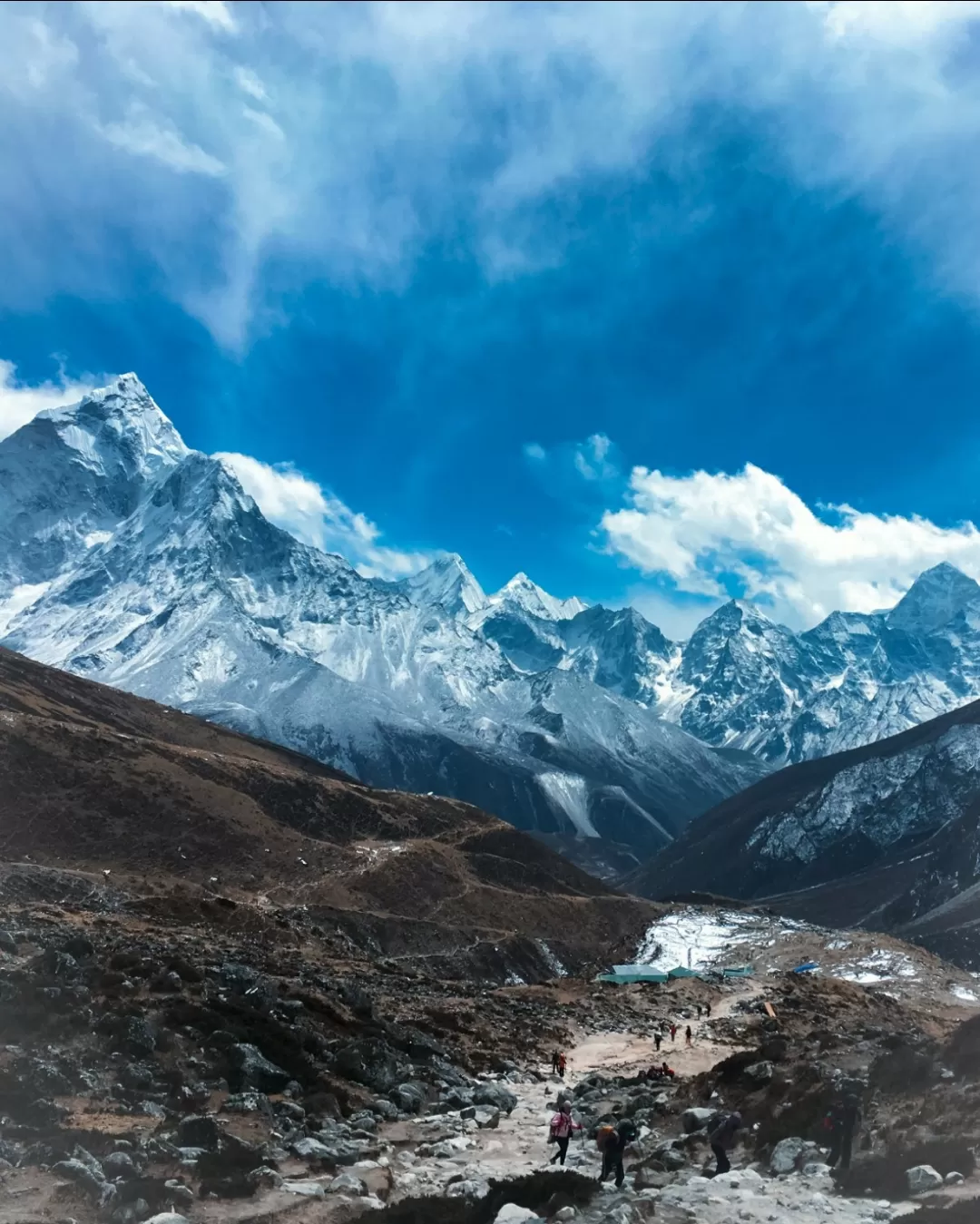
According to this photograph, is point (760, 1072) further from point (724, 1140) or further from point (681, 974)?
point (681, 974)

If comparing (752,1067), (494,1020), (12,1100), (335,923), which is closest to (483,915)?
(335,923)

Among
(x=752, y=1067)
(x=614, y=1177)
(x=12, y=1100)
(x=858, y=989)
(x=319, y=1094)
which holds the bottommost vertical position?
(x=12, y=1100)

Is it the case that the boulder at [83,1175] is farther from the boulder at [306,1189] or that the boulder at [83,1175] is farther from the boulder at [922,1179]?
the boulder at [922,1179]

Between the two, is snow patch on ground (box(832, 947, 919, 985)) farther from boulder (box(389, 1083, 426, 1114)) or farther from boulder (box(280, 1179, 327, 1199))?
boulder (box(280, 1179, 327, 1199))

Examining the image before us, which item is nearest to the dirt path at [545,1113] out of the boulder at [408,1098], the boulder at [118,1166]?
the boulder at [408,1098]

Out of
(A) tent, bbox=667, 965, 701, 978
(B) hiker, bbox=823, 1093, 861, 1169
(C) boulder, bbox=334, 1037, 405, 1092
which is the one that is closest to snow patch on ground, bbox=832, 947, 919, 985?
(A) tent, bbox=667, 965, 701, 978

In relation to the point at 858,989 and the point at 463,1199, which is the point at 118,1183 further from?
the point at 858,989
